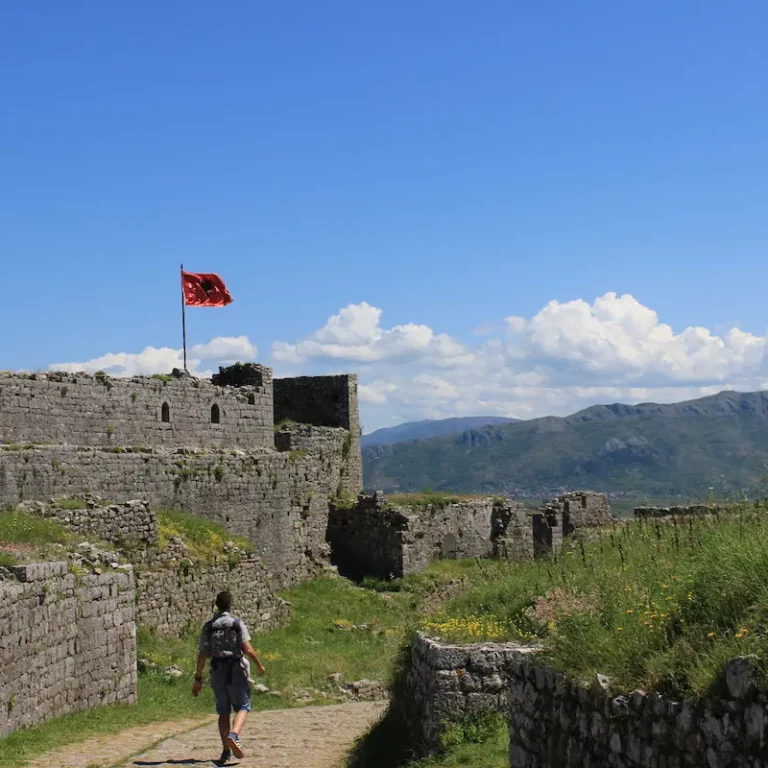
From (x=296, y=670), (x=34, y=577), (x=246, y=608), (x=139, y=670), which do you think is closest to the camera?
(x=34, y=577)

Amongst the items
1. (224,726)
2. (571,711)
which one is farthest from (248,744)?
(571,711)

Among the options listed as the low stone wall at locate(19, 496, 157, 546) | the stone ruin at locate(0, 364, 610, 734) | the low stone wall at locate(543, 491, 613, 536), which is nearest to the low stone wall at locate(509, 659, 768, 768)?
the stone ruin at locate(0, 364, 610, 734)

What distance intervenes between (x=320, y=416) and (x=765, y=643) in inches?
1153

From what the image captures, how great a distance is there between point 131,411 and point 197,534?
125 inches

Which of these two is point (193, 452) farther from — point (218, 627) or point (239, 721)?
point (239, 721)

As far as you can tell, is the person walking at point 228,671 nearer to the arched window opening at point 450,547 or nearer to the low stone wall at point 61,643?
the low stone wall at point 61,643

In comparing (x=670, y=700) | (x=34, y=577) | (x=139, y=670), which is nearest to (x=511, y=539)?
(x=139, y=670)

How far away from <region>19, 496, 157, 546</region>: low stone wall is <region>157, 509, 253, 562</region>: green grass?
0.81m

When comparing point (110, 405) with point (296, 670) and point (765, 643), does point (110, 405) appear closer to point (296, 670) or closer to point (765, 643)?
point (296, 670)

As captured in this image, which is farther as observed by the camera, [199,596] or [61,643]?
[199,596]

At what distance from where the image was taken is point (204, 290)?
31141 millimetres

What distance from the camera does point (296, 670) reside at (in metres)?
20.7

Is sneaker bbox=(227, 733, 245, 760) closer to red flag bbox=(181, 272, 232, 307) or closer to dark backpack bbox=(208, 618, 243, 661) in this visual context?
dark backpack bbox=(208, 618, 243, 661)

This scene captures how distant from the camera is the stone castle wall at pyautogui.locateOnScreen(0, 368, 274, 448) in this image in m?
22.7
